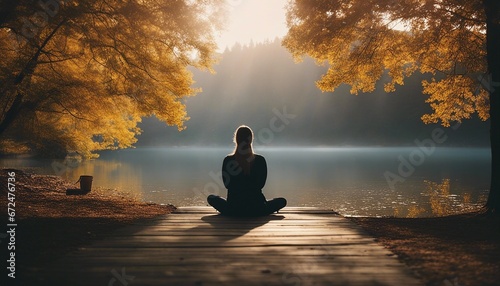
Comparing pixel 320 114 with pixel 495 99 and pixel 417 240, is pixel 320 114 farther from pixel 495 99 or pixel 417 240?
pixel 417 240

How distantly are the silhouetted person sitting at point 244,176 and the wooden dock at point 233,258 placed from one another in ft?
2.75

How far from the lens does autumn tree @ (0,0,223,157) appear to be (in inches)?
386

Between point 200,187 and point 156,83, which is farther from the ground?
point 156,83

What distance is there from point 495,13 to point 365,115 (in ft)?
554

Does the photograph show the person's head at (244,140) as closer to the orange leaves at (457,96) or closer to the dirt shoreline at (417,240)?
the dirt shoreline at (417,240)

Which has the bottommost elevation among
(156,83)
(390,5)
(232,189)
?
(232,189)

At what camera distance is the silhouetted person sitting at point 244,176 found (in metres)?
7.14

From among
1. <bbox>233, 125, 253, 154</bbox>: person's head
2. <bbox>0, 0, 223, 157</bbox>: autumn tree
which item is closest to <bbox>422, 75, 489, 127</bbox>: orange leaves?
<bbox>233, 125, 253, 154</bbox>: person's head

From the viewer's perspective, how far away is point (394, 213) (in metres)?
20.1

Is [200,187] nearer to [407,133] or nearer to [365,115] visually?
[407,133]

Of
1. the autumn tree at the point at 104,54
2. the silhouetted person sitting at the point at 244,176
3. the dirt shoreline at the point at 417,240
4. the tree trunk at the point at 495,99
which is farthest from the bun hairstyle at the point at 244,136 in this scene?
the tree trunk at the point at 495,99

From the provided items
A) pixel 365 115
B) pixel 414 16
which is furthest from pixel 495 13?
pixel 365 115

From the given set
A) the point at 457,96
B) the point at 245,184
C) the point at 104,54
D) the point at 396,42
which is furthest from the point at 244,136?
the point at 457,96

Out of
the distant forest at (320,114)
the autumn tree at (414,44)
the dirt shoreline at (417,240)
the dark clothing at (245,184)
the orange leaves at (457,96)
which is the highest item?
the distant forest at (320,114)
